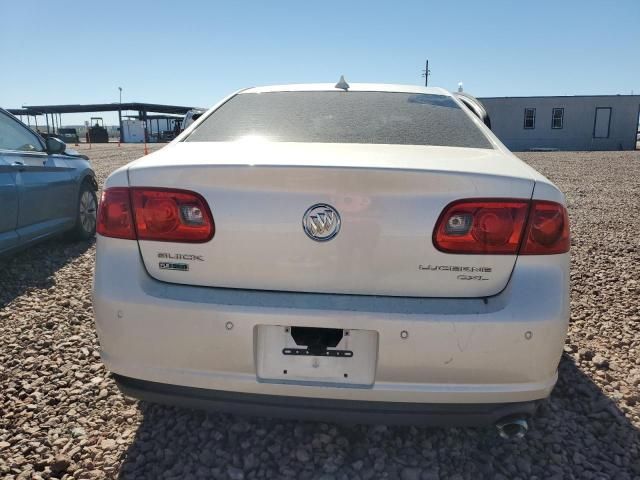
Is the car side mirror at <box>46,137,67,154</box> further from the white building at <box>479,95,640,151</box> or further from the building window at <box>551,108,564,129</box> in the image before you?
the building window at <box>551,108,564,129</box>

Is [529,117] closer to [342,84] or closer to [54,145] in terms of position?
[54,145]

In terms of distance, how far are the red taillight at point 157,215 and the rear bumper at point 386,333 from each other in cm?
10

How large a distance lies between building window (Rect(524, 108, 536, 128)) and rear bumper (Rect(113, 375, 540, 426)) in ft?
116

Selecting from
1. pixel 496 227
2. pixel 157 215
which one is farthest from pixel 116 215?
pixel 496 227

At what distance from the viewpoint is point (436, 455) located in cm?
223

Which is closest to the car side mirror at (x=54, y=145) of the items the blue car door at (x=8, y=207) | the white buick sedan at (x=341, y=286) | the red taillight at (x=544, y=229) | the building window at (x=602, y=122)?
the blue car door at (x=8, y=207)

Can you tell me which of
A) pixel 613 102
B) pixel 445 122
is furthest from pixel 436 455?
pixel 613 102

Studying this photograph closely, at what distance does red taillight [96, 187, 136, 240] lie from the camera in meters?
1.92

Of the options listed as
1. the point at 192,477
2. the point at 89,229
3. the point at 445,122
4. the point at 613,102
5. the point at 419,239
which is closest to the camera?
the point at 419,239

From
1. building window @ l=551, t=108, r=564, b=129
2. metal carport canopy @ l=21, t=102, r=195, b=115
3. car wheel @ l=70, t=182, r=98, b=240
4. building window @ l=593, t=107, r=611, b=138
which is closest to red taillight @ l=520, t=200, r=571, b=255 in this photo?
car wheel @ l=70, t=182, r=98, b=240

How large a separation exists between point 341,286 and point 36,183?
413 centimetres

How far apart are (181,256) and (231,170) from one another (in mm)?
356

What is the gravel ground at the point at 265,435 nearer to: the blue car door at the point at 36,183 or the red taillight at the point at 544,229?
the red taillight at the point at 544,229

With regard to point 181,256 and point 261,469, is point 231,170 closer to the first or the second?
point 181,256
